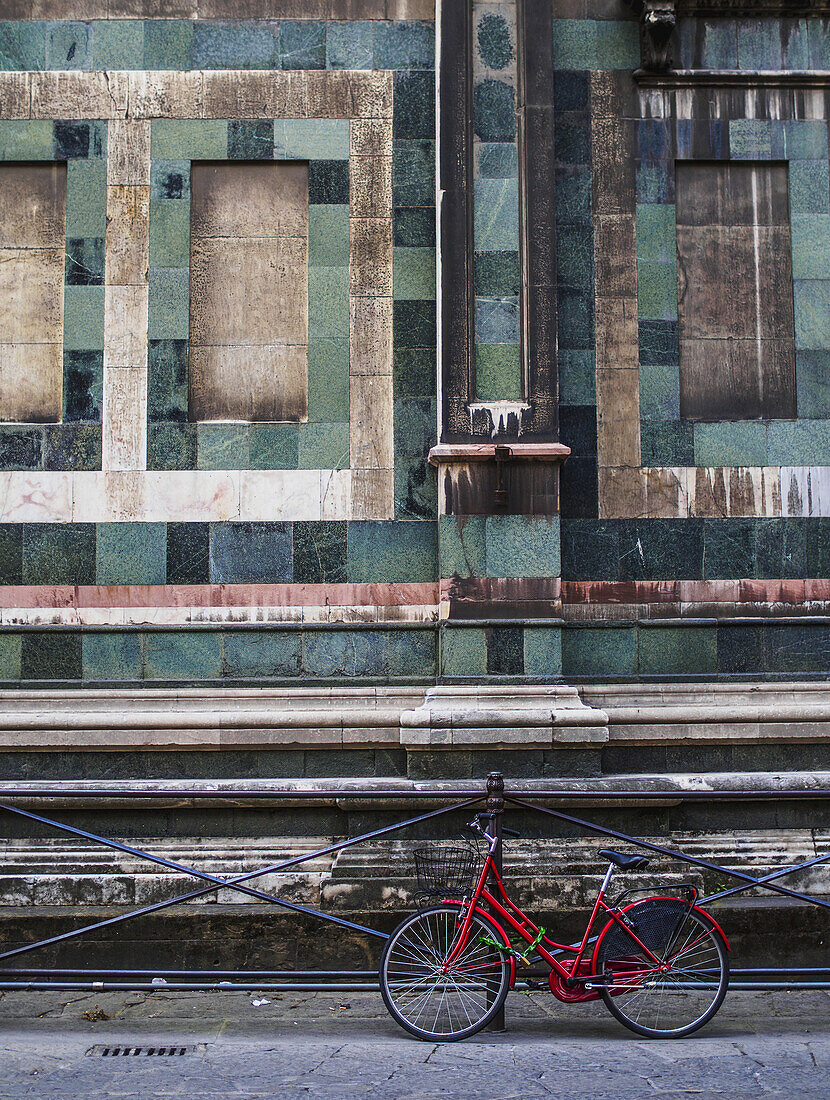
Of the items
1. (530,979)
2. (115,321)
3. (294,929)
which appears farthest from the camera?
(115,321)

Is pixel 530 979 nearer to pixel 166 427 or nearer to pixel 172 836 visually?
pixel 172 836

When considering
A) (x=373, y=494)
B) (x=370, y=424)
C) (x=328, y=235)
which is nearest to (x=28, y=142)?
(x=328, y=235)

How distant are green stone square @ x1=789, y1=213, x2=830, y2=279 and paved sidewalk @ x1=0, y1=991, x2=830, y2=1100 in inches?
237

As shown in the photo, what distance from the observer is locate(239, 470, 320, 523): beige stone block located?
880cm

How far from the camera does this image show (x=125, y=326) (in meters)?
8.92

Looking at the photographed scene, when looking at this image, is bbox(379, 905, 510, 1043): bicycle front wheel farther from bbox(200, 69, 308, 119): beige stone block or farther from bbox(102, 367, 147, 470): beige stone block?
bbox(200, 69, 308, 119): beige stone block

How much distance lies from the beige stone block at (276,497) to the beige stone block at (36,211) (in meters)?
2.74

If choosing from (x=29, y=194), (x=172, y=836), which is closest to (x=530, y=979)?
(x=172, y=836)

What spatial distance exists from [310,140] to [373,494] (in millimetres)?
3216

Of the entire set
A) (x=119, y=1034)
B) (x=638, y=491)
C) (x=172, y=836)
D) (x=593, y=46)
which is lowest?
(x=119, y=1034)

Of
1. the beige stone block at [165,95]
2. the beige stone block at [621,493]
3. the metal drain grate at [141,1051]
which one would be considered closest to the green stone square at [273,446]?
the beige stone block at [621,493]

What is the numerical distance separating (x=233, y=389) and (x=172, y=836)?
3847 mm

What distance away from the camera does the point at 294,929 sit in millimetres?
7629

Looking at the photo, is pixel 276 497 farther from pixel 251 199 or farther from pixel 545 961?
pixel 545 961
